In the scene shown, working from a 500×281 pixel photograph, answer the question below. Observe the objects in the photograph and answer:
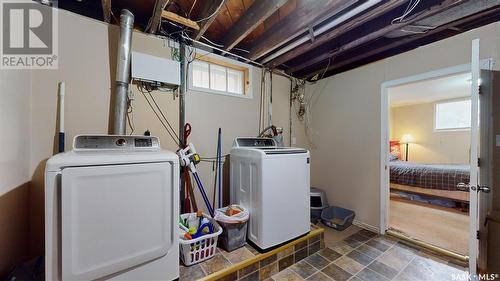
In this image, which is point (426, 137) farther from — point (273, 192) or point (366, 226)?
point (273, 192)

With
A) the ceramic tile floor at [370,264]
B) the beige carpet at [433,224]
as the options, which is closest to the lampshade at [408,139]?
the beige carpet at [433,224]

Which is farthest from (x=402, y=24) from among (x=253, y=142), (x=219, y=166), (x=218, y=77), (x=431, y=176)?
(x=431, y=176)

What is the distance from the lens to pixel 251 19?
182 centimetres

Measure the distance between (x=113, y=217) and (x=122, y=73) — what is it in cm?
131

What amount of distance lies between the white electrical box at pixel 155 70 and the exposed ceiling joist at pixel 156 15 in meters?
0.29

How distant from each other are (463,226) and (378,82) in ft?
7.74

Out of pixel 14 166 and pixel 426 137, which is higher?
pixel 426 137

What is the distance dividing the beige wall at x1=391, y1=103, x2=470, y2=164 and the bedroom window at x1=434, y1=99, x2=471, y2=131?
0.39 feet

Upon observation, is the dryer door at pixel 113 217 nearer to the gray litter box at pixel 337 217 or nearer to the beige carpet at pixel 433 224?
the gray litter box at pixel 337 217

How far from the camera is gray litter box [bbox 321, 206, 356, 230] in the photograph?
8.95 ft

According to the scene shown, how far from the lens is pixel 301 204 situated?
2.05 m

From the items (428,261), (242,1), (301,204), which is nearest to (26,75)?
(242,1)

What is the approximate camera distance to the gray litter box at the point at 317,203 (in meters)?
3.02

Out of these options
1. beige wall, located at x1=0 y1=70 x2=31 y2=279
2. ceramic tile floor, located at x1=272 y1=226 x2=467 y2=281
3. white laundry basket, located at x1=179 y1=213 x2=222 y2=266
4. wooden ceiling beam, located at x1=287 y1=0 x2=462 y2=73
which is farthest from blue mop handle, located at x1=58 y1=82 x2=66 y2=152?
wooden ceiling beam, located at x1=287 y1=0 x2=462 y2=73
